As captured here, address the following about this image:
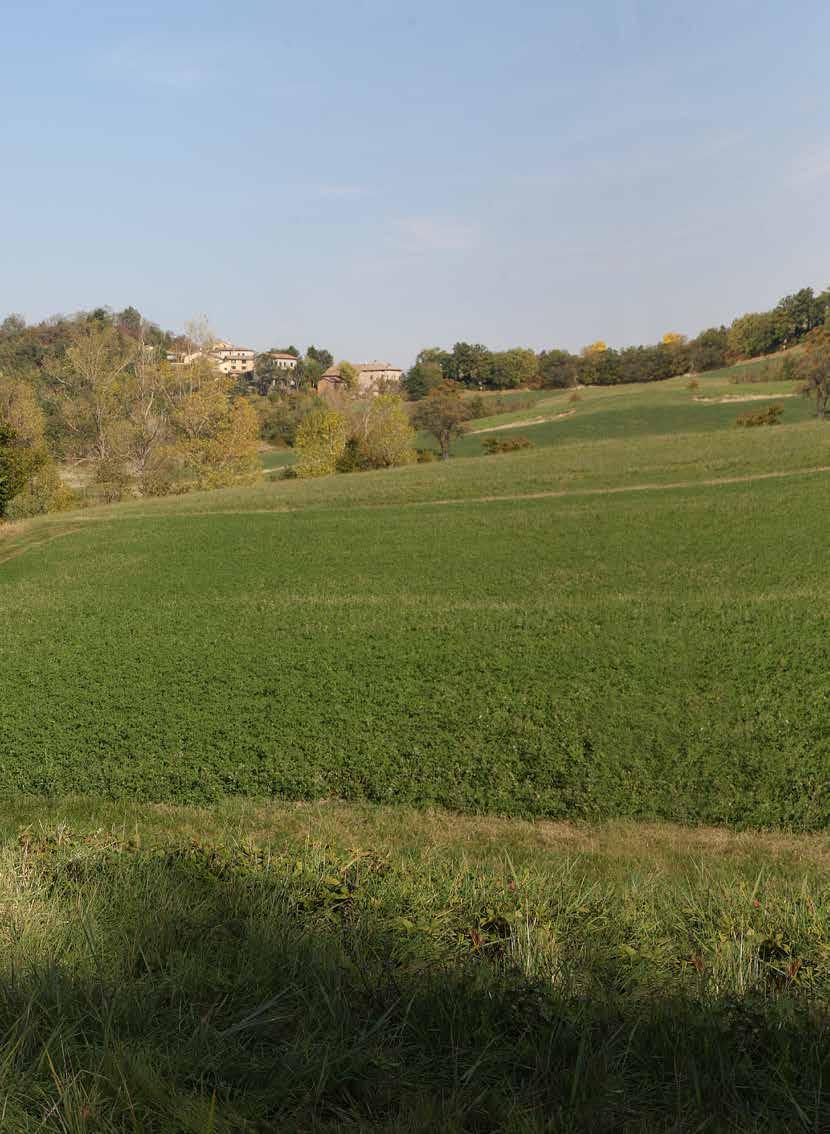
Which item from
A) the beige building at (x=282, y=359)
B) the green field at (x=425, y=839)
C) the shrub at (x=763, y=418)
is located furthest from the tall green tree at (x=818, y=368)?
the beige building at (x=282, y=359)

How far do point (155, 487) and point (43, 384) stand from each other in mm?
37253

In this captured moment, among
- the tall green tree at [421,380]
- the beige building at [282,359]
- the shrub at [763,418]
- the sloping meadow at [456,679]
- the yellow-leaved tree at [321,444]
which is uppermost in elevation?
the beige building at [282,359]

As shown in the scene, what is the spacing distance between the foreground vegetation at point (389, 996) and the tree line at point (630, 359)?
361ft

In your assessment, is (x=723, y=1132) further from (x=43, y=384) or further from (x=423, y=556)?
(x=43, y=384)

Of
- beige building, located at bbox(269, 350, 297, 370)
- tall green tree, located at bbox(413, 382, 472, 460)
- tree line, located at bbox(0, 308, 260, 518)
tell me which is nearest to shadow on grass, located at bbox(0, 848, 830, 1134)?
tree line, located at bbox(0, 308, 260, 518)

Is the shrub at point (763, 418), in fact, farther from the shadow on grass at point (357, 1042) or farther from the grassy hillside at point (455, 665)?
the shadow on grass at point (357, 1042)

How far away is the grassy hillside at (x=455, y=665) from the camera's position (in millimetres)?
8461

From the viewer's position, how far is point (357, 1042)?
2584 mm

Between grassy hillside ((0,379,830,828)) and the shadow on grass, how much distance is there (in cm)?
492

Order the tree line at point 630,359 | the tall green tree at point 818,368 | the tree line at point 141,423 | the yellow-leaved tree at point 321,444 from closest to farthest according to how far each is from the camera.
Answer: the tall green tree at point 818,368 < the tree line at point 141,423 < the yellow-leaved tree at point 321,444 < the tree line at point 630,359

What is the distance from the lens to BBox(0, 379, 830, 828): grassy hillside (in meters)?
8.46

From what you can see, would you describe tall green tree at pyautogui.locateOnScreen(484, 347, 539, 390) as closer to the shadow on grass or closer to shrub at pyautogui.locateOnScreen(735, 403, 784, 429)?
shrub at pyautogui.locateOnScreen(735, 403, 784, 429)

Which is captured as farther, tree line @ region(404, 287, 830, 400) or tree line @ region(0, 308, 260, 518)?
tree line @ region(404, 287, 830, 400)

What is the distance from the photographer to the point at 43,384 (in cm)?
8200
